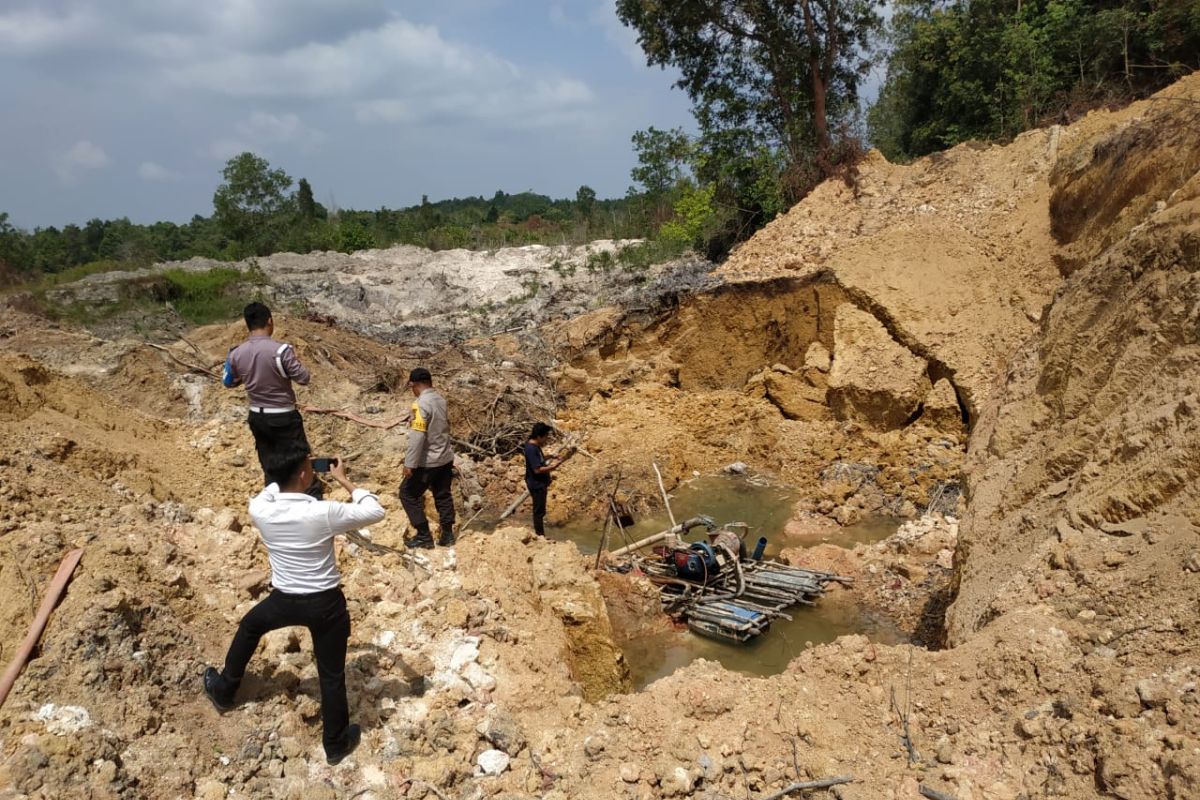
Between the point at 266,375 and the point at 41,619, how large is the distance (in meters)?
2.09

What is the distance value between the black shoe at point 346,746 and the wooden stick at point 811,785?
2.10 metres

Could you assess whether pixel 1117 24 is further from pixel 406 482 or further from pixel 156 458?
pixel 156 458

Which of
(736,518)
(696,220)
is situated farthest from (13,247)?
(736,518)

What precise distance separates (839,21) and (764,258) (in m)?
6.55

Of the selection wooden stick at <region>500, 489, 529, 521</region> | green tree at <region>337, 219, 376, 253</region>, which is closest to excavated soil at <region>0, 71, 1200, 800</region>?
wooden stick at <region>500, 489, 529, 521</region>

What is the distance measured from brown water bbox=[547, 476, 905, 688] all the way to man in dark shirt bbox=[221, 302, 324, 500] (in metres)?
3.24

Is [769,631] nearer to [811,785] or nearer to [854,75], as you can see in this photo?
[811,785]

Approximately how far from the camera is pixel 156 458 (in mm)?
6379

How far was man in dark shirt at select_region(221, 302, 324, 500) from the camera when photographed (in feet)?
16.6

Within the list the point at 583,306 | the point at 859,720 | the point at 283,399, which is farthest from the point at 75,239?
the point at 859,720

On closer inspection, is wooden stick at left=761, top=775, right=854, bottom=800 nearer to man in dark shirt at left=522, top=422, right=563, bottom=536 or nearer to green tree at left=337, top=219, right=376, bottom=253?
man in dark shirt at left=522, top=422, right=563, bottom=536

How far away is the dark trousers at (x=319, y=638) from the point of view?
3.39 meters

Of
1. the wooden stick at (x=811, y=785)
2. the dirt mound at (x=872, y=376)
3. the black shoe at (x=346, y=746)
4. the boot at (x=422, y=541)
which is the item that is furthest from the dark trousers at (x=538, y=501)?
the dirt mound at (x=872, y=376)

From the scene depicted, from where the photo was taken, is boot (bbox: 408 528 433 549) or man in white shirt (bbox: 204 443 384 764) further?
boot (bbox: 408 528 433 549)
